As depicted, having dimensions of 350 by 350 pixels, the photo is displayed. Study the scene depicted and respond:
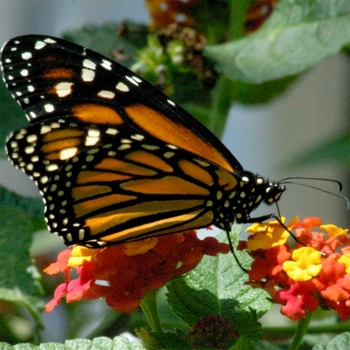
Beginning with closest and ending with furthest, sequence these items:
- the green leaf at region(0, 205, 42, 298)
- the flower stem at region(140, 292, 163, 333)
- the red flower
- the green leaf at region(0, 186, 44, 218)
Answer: the flower stem at region(140, 292, 163, 333) < the green leaf at region(0, 205, 42, 298) < the green leaf at region(0, 186, 44, 218) < the red flower

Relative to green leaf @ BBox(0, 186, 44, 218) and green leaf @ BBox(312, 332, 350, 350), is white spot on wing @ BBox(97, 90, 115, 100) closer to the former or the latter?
green leaf @ BBox(0, 186, 44, 218)

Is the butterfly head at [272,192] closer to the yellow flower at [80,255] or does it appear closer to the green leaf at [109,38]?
the yellow flower at [80,255]

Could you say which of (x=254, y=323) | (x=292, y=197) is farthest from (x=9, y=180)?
(x=254, y=323)

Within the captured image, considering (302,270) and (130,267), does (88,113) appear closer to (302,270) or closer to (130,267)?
(130,267)

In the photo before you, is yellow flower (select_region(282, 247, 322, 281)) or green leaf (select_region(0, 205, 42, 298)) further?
green leaf (select_region(0, 205, 42, 298))

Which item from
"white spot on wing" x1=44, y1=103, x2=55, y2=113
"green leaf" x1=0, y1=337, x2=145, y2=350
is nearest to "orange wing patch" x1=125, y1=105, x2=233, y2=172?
"white spot on wing" x1=44, y1=103, x2=55, y2=113

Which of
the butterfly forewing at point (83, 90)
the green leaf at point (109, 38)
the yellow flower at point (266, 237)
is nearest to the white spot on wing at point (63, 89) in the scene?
the butterfly forewing at point (83, 90)
